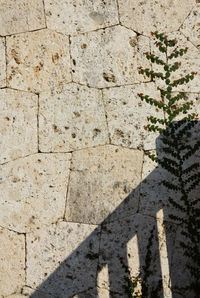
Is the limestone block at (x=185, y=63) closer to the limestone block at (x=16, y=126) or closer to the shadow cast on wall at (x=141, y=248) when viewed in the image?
the shadow cast on wall at (x=141, y=248)

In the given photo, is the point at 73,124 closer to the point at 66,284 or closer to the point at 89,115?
the point at 89,115

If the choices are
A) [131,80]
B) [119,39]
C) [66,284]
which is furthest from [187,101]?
[66,284]

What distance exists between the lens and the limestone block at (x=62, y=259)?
8.97 feet

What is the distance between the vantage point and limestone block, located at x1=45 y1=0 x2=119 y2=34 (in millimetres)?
2830

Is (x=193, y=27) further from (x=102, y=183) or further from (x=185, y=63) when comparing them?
(x=102, y=183)

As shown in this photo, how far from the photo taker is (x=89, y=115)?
9.27ft

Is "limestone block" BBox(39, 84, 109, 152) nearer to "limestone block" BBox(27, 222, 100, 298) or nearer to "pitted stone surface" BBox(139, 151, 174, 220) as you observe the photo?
"pitted stone surface" BBox(139, 151, 174, 220)

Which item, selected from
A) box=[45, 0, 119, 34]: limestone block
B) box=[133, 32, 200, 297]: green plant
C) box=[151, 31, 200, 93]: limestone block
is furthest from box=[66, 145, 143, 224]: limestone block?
box=[45, 0, 119, 34]: limestone block

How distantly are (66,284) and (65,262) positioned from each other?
17 centimetres

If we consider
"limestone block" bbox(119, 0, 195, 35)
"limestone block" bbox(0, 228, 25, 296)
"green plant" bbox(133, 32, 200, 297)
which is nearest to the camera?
"limestone block" bbox(0, 228, 25, 296)

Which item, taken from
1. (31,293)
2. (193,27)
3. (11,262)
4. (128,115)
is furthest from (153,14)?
(31,293)

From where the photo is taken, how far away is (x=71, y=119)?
2.81 meters

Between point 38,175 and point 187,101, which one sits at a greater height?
point 187,101

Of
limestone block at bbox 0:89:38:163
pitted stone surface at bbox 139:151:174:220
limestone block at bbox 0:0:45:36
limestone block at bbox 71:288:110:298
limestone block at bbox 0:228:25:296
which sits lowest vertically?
limestone block at bbox 71:288:110:298
